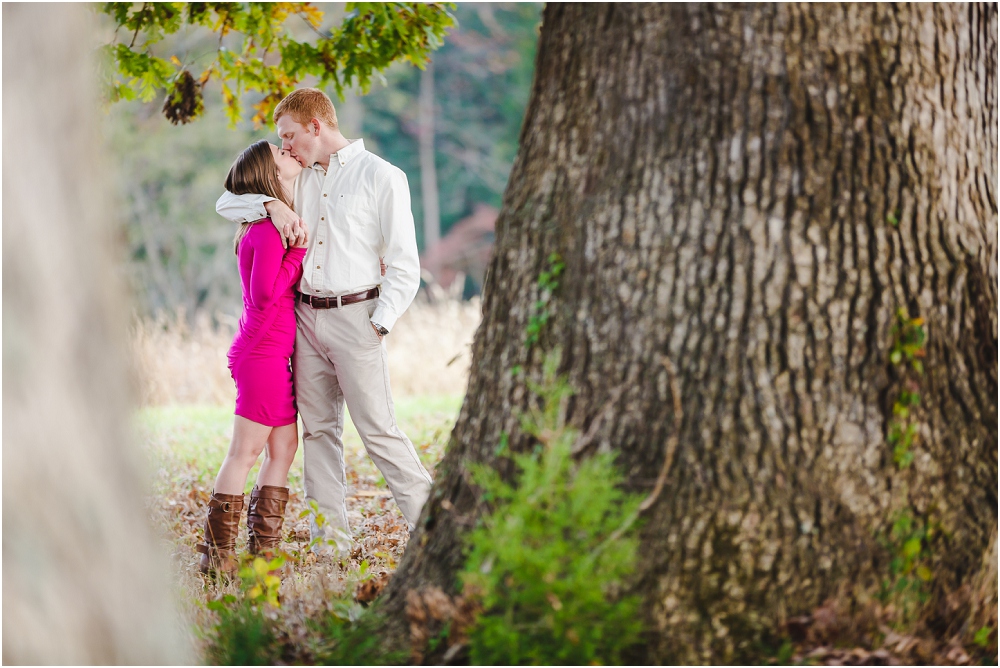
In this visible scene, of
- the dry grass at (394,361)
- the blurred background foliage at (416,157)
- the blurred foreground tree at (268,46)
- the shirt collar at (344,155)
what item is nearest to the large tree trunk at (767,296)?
the shirt collar at (344,155)

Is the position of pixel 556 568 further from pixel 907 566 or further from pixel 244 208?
pixel 244 208

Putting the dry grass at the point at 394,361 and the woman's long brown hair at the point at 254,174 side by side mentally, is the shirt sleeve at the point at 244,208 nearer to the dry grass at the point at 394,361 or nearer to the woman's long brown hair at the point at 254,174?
the woman's long brown hair at the point at 254,174

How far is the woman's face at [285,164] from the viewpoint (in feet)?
13.0

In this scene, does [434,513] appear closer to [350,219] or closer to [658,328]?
[658,328]

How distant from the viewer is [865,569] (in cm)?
229

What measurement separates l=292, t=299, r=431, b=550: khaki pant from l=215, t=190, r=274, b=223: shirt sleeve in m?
0.45

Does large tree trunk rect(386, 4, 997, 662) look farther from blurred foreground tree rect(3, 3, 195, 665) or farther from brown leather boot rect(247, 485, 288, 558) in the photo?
brown leather boot rect(247, 485, 288, 558)

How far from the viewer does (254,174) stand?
3.85m

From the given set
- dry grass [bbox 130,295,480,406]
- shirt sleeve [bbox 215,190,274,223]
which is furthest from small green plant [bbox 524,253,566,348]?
dry grass [bbox 130,295,480,406]

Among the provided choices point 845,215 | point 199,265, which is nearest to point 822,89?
point 845,215

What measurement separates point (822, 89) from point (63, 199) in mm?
1928

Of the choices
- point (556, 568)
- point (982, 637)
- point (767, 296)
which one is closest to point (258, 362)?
point (556, 568)

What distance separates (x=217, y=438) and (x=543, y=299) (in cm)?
519

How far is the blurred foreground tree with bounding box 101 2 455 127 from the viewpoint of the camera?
461 centimetres
